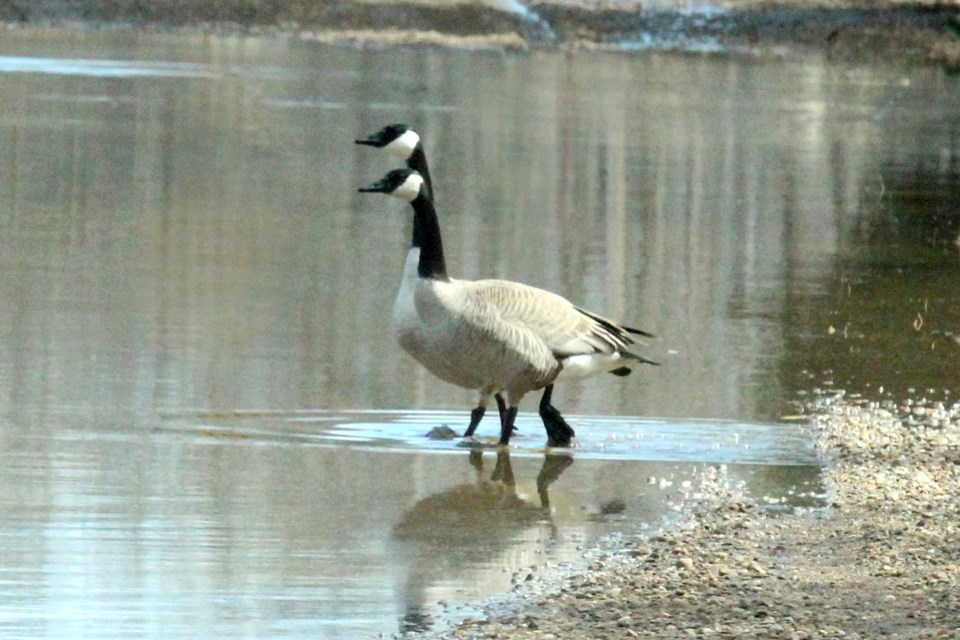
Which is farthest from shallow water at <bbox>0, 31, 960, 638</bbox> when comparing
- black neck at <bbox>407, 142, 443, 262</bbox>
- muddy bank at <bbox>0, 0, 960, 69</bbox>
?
muddy bank at <bbox>0, 0, 960, 69</bbox>

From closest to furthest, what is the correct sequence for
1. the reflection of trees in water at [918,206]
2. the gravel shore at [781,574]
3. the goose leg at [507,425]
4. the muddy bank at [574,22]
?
the gravel shore at [781,574] < the goose leg at [507,425] < the reflection of trees in water at [918,206] < the muddy bank at [574,22]

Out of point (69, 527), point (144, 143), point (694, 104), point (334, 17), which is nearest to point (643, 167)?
point (144, 143)

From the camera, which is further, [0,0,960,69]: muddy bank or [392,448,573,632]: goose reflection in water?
[0,0,960,69]: muddy bank

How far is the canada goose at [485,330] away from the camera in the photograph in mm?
10078

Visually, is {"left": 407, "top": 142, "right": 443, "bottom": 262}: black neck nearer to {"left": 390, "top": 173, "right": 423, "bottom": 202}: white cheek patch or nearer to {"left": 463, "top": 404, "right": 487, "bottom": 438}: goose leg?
{"left": 390, "top": 173, "right": 423, "bottom": 202}: white cheek patch

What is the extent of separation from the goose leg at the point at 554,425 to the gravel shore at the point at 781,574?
38.3 inches

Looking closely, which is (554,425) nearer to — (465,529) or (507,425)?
(507,425)

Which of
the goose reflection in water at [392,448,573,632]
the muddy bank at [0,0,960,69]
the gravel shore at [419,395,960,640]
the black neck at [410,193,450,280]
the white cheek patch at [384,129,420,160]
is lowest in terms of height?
the goose reflection in water at [392,448,573,632]

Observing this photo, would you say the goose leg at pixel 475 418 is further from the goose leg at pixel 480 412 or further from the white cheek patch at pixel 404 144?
the white cheek patch at pixel 404 144

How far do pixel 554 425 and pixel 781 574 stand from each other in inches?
120

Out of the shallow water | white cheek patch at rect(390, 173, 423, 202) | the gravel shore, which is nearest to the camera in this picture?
the gravel shore

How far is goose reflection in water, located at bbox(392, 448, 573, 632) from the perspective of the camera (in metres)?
7.46

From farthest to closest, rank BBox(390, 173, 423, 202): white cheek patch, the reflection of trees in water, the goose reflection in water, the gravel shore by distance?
the reflection of trees in water < BBox(390, 173, 423, 202): white cheek patch < the goose reflection in water < the gravel shore

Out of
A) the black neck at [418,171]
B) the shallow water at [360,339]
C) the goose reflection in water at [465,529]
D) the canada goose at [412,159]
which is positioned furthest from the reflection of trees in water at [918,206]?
the goose reflection in water at [465,529]
